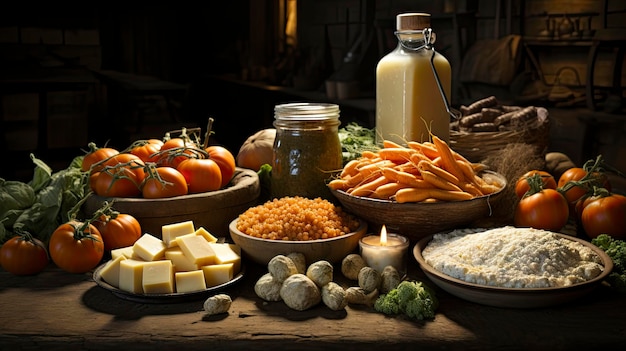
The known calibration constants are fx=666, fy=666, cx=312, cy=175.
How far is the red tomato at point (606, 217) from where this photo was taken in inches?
68.0

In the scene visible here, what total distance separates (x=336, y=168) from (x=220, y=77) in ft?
24.5

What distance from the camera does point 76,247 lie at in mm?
1566

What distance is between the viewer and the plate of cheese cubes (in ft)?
4.60

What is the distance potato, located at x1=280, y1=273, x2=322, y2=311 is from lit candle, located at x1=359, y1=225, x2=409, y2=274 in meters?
0.17

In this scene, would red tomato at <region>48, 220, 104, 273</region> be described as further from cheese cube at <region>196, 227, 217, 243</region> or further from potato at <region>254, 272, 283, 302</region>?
potato at <region>254, 272, 283, 302</region>

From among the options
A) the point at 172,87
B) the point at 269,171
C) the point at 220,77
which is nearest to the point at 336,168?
the point at 269,171

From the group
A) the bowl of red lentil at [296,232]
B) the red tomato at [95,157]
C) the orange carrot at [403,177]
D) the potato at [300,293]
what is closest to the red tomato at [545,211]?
the orange carrot at [403,177]

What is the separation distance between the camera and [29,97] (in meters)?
5.80

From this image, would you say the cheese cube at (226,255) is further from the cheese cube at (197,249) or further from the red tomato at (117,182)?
the red tomato at (117,182)

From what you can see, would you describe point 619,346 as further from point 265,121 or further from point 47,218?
point 265,121

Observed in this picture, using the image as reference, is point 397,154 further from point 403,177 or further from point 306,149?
point 306,149

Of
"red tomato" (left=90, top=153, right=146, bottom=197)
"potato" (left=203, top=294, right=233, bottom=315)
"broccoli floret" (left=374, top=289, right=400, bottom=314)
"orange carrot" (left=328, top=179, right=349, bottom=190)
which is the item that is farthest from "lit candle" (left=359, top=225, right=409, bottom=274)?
"red tomato" (left=90, top=153, right=146, bottom=197)

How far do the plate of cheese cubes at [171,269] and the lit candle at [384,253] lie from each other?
0.95 ft

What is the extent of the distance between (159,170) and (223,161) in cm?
23
